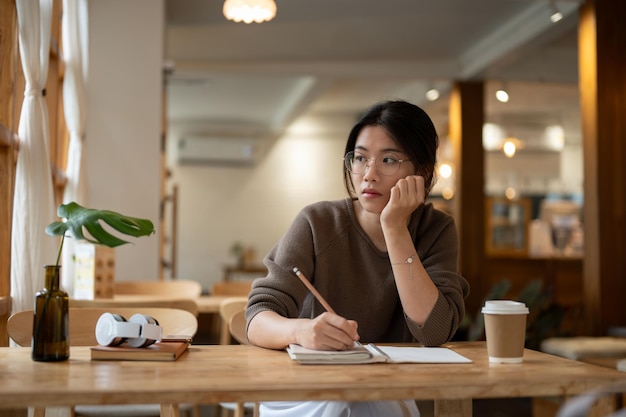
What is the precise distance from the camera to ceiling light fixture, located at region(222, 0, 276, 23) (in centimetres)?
436

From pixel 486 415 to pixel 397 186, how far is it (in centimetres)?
365

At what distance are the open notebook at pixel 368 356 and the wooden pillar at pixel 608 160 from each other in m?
4.05

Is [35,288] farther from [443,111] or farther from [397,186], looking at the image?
[443,111]

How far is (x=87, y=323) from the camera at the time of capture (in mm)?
2146

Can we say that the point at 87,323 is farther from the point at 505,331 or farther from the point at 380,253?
the point at 505,331

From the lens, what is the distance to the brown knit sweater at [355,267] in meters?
1.96

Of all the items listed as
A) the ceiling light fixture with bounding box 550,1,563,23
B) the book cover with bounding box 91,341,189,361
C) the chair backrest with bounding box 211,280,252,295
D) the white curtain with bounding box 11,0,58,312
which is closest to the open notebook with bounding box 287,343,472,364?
the book cover with bounding box 91,341,189,361

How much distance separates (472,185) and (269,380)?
22.9 ft

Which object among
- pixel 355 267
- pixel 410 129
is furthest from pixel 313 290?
pixel 410 129

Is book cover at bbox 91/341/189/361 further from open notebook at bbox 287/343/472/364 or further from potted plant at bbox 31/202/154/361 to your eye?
open notebook at bbox 287/343/472/364

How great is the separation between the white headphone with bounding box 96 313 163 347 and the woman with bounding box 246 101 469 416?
279 millimetres

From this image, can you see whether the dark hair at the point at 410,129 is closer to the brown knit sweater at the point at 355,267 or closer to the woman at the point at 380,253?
the woman at the point at 380,253

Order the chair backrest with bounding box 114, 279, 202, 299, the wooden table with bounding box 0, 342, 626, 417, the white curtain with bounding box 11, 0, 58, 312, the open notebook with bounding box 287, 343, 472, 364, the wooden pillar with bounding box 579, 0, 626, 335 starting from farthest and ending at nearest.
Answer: the wooden pillar with bounding box 579, 0, 626, 335, the chair backrest with bounding box 114, 279, 202, 299, the white curtain with bounding box 11, 0, 58, 312, the open notebook with bounding box 287, 343, 472, 364, the wooden table with bounding box 0, 342, 626, 417

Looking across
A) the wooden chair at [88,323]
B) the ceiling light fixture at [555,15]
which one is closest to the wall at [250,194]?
the ceiling light fixture at [555,15]
